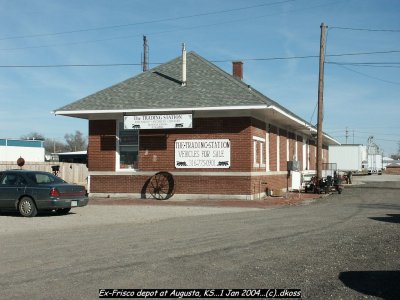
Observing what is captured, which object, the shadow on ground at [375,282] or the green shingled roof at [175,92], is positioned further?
the green shingled roof at [175,92]

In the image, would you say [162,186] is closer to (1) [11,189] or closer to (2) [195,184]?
(2) [195,184]

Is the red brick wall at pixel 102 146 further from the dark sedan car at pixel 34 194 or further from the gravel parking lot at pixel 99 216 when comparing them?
the dark sedan car at pixel 34 194

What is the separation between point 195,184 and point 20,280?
1538cm

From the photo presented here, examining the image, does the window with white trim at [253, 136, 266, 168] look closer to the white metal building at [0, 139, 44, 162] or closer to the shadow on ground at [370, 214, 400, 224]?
the shadow on ground at [370, 214, 400, 224]

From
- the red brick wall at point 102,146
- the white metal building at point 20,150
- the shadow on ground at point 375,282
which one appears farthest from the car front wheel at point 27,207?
the white metal building at point 20,150

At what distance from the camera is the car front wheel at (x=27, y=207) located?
16.5 meters

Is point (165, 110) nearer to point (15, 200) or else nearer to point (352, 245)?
point (15, 200)

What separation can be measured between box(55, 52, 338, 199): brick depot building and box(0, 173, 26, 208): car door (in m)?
6.77

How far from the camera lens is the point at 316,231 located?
40.7 ft

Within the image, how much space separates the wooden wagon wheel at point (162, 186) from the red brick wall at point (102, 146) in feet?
6.60

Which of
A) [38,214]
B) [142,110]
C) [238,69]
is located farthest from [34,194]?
[238,69]

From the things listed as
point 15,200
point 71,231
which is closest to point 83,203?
point 15,200

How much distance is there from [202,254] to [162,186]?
13889 mm

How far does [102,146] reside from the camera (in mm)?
24031
